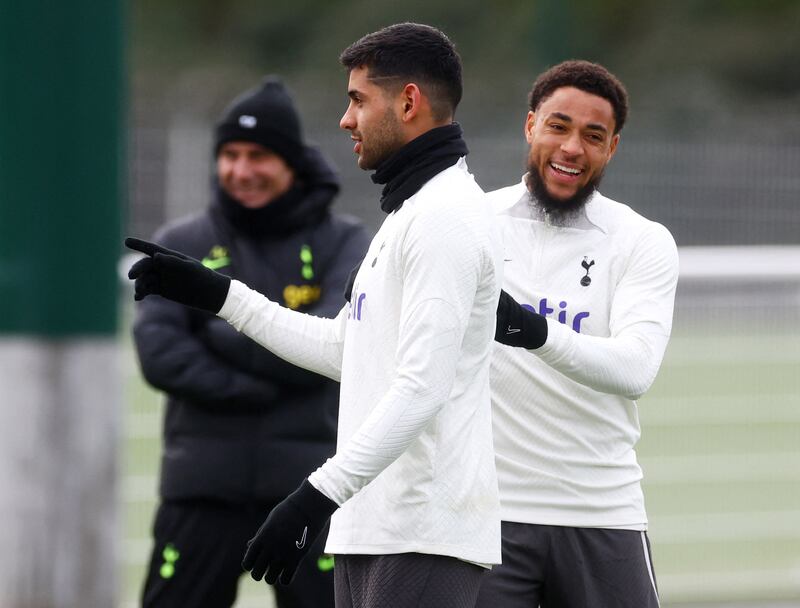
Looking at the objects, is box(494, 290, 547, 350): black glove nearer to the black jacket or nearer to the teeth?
the teeth

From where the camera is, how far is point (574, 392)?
13.3 feet

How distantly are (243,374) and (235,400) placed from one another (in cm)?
8

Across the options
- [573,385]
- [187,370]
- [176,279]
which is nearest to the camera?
[176,279]

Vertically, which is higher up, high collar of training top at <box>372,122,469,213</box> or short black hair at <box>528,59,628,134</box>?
short black hair at <box>528,59,628,134</box>

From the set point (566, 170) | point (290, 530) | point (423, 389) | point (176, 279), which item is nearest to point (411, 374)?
point (423, 389)

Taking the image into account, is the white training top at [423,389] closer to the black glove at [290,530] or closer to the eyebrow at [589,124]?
the black glove at [290,530]

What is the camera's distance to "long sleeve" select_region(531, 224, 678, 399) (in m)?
3.76

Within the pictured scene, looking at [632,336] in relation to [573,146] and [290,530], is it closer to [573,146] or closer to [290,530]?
[573,146]

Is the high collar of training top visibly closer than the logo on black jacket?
Yes

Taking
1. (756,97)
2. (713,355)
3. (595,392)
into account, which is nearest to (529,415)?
(595,392)

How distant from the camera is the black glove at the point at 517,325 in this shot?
362 centimetres

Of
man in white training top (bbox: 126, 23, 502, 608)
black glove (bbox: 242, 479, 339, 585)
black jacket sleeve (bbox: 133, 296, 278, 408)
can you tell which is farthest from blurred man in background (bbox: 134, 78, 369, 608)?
black glove (bbox: 242, 479, 339, 585)

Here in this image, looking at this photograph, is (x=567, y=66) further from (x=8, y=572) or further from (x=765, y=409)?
(x=765, y=409)

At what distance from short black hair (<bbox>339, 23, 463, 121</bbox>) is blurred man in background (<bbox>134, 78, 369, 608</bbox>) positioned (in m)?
1.53
